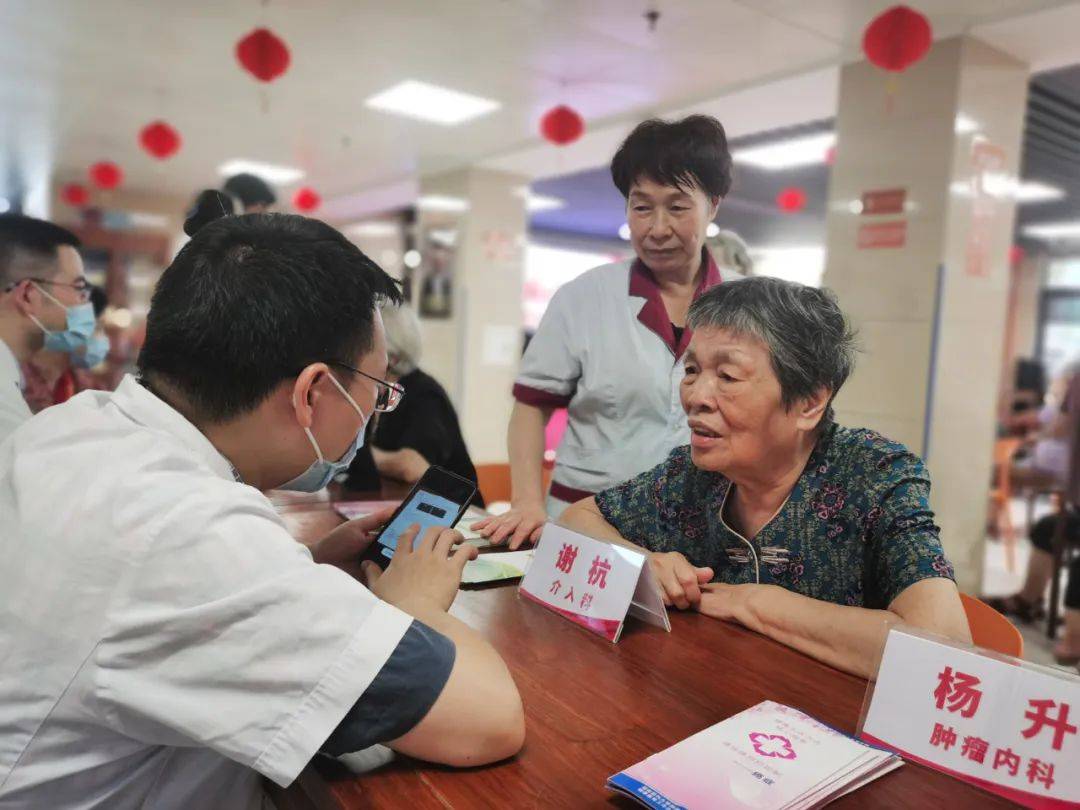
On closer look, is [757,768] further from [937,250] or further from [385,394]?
[937,250]

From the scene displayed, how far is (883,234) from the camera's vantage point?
157 inches

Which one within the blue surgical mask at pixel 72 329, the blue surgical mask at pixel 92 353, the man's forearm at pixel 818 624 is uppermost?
the blue surgical mask at pixel 72 329

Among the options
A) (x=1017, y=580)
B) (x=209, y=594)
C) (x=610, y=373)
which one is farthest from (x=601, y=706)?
(x=1017, y=580)

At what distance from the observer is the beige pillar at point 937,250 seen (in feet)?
12.4

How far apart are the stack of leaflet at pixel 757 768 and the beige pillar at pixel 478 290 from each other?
6.43m

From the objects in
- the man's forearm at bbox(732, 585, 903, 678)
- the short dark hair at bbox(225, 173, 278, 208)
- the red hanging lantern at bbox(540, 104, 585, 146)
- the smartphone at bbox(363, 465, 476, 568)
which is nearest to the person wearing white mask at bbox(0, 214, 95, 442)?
the short dark hair at bbox(225, 173, 278, 208)

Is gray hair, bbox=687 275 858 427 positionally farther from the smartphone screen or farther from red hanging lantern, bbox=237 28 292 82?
red hanging lantern, bbox=237 28 292 82

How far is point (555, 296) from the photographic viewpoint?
203 cm

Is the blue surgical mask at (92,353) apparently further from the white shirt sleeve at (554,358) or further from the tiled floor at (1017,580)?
the tiled floor at (1017,580)

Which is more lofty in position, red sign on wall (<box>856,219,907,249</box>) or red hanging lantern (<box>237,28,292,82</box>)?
red hanging lantern (<box>237,28,292,82</box>)

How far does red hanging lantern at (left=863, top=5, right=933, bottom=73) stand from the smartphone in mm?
2852

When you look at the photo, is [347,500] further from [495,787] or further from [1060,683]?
[1060,683]

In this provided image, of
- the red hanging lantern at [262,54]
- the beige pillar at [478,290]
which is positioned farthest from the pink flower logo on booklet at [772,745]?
the beige pillar at [478,290]

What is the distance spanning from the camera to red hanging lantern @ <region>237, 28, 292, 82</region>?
3.43 meters
